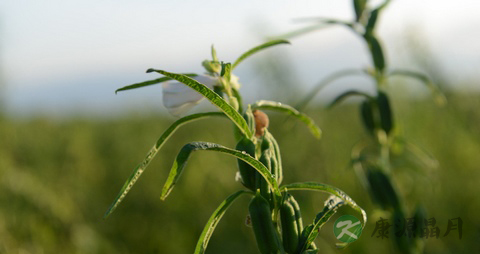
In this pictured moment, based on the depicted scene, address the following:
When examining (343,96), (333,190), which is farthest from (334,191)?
(343,96)

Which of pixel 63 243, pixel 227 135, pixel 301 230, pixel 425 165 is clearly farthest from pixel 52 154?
pixel 301 230

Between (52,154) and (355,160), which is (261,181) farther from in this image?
(52,154)

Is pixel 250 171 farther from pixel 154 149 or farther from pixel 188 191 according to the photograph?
pixel 188 191

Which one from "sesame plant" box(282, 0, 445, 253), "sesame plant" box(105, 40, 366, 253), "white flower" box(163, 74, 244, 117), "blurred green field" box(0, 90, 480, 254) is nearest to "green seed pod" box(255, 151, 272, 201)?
"sesame plant" box(105, 40, 366, 253)

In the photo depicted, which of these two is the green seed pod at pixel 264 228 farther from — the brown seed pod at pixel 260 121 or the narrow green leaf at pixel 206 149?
the brown seed pod at pixel 260 121

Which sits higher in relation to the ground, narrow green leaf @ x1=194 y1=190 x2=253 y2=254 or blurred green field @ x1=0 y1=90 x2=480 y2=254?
narrow green leaf @ x1=194 y1=190 x2=253 y2=254

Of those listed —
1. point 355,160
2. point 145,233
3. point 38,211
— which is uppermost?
point 355,160

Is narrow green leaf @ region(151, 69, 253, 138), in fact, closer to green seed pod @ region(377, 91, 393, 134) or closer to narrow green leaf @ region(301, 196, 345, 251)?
narrow green leaf @ region(301, 196, 345, 251)
